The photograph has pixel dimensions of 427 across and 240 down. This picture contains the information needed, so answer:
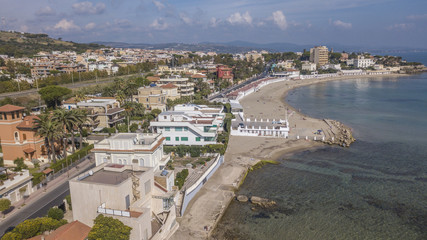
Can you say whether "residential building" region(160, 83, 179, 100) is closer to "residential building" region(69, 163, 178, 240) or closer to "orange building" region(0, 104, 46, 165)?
"orange building" region(0, 104, 46, 165)

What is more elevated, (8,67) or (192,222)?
(8,67)

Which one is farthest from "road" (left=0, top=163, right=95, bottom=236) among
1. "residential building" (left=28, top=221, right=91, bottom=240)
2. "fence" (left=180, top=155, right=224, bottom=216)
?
"fence" (left=180, top=155, right=224, bottom=216)

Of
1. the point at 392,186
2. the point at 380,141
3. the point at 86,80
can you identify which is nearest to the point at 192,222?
the point at 392,186

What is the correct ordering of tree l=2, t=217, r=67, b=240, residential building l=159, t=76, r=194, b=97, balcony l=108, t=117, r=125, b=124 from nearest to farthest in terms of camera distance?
tree l=2, t=217, r=67, b=240
balcony l=108, t=117, r=125, b=124
residential building l=159, t=76, r=194, b=97

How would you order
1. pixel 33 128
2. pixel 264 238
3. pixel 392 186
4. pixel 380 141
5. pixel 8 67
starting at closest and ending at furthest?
pixel 264 238 → pixel 392 186 → pixel 33 128 → pixel 380 141 → pixel 8 67

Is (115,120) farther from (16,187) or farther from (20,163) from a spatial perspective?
(16,187)

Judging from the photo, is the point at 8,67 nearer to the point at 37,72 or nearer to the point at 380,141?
the point at 37,72
